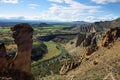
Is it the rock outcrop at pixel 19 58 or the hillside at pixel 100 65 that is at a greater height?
the rock outcrop at pixel 19 58

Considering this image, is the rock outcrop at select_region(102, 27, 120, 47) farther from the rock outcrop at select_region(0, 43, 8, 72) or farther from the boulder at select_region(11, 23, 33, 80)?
the rock outcrop at select_region(0, 43, 8, 72)

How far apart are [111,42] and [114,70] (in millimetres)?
25355

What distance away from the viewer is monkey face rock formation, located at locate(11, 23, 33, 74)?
120 ft

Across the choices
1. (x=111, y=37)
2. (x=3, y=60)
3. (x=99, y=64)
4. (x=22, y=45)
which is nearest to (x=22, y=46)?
(x=22, y=45)

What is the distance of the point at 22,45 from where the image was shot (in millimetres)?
37688

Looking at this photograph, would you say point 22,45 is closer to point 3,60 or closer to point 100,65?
point 3,60

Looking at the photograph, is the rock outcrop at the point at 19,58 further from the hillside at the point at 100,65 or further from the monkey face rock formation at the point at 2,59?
the hillside at the point at 100,65

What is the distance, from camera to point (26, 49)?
126ft

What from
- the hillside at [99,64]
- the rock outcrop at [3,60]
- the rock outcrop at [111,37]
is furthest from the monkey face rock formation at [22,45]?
the rock outcrop at [111,37]

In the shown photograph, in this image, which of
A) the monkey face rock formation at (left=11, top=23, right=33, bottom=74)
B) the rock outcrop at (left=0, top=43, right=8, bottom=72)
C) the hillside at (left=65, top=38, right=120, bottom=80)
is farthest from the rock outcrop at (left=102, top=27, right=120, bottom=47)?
the rock outcrop at (left=0, top=43, right=8, bottom=72)

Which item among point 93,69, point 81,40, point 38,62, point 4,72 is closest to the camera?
point 4,72

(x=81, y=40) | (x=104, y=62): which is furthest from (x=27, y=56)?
(x=81, y=40)

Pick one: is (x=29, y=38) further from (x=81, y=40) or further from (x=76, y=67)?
(x=81, y=40)

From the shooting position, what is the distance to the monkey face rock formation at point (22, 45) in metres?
36.7
